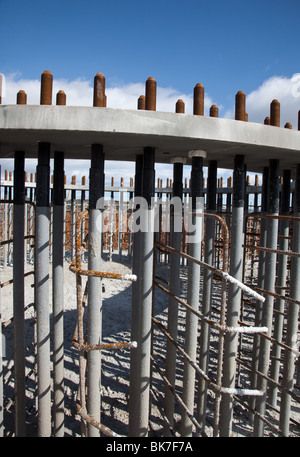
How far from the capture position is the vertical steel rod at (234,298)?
333 cm

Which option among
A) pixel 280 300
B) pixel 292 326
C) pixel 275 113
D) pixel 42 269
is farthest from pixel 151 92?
pixel 280 300

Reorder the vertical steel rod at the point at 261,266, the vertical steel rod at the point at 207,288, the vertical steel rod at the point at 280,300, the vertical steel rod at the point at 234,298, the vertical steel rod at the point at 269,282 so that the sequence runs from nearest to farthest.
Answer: the vertical steel rod at the point at 234,298 → the vertical steel rod at the point at 269,282 → the vertical steel rod at the point at 207,288 → the vertical steel rod at the point at 261,266 → the vertical steel rod at the point at 280,300

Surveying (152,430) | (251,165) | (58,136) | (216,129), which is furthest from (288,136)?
(152,430)

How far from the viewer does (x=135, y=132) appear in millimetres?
2822

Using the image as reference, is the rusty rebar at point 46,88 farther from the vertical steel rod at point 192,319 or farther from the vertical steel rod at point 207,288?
the vertical steel rod at point 207,288

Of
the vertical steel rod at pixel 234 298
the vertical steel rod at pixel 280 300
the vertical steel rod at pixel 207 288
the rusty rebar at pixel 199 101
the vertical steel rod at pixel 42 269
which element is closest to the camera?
the rusty rebar at pixel 199 101

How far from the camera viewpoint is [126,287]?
37.4 feet

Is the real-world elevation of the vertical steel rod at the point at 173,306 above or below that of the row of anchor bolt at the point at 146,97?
below

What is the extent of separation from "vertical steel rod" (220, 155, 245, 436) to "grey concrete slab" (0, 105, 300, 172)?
16.1 inches

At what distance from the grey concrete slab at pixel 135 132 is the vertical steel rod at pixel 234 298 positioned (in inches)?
16.1

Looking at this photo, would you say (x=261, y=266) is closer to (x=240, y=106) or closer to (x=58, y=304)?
(x=240, y=106)

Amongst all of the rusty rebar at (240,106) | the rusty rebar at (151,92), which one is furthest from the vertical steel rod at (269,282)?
the rusty rebar at (151,92)

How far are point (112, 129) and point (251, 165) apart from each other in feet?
8.60

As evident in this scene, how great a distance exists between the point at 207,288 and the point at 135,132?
2304 millimetres
